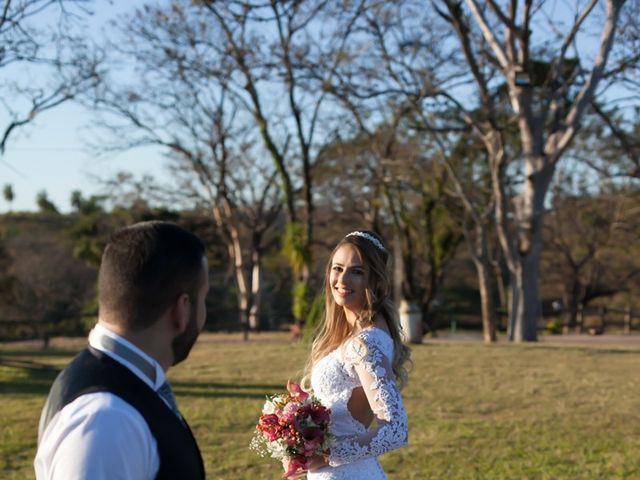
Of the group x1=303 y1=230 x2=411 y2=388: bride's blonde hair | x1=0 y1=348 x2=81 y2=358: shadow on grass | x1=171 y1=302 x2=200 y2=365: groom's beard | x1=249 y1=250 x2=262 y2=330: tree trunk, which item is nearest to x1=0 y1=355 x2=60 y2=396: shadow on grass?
x1=0 y1=348 x2=81 y2=358: shadow on grass

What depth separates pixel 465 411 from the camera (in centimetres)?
1045

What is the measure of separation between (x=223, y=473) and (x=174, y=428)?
5801mm

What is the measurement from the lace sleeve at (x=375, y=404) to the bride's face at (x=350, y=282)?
0.70 feet

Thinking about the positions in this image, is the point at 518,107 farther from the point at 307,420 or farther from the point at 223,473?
the point at 307,420

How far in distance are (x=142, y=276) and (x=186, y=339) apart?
226mm

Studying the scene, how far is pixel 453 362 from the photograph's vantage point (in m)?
15.1

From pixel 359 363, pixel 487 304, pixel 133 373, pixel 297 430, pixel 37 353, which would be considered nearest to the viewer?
pixel 133 373

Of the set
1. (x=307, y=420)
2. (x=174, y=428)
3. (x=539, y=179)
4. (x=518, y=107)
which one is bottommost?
(x=307, y=420)

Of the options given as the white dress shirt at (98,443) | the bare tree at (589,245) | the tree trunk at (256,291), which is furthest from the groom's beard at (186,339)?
the bare tree at (589,245)

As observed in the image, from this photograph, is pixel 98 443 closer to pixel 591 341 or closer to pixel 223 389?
pixel 223 389

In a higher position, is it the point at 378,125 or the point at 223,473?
the point at 378,125

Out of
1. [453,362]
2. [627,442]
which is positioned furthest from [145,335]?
[453,362]

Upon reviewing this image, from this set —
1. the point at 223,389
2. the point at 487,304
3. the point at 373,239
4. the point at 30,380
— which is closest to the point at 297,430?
the point at 373,239

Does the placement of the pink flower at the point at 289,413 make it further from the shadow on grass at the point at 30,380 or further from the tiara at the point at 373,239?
the shadow on grass at the point at 30,380
